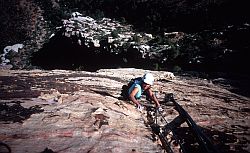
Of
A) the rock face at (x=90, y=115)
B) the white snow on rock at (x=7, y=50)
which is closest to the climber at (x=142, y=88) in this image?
the rock face at (x=90, y=115)

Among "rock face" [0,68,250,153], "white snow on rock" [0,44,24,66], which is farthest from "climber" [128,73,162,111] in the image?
"white snow on rock" [0,44,24,66]

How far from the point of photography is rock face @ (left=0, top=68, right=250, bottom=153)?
4.88 meters

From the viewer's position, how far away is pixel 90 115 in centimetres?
608

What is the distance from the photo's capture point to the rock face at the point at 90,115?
4875 millimetres

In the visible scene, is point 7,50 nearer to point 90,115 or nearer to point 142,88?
point 142,88

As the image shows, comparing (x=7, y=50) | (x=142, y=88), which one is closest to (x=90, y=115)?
(x=142, y=88)

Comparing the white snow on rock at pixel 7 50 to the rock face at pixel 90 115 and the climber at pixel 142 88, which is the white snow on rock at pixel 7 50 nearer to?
the rock face at pixel 90 115

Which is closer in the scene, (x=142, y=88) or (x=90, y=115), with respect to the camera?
(x=90, y=115)

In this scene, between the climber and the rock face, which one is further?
the climber

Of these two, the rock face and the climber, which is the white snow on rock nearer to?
the rock face

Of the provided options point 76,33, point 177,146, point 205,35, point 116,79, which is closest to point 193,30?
point 205,35

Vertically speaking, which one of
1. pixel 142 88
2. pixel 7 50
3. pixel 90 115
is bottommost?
pixel 90 115

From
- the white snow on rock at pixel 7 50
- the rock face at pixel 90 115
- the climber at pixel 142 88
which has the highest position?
the white snow on rock at pixel 7 50

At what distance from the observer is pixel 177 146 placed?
5375 mm
